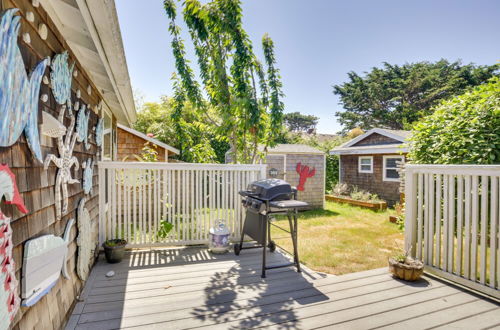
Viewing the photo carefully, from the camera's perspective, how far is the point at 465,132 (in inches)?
143

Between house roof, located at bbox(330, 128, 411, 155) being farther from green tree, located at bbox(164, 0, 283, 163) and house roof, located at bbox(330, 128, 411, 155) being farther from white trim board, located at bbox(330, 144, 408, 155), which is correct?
green tree, located at bbox(164, 0, 283, 163)

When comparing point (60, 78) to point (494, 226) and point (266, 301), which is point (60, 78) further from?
point (494, 226)

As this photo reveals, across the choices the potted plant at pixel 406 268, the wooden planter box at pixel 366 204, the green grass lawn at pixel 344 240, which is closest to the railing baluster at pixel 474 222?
the potted plant at pixel 406 268

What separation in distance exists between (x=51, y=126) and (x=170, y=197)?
269 cm

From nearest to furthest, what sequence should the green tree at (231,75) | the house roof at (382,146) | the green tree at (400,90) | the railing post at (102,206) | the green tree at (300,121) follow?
the railing post at (102,206), the green tree at (231,75), the house roof at (382,146), the green tree at (400,90), the green tree at (300,121)

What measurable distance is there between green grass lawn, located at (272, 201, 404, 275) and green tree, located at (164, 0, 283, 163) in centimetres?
223

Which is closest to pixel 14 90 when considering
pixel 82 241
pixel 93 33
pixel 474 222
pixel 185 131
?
pixel 93 33

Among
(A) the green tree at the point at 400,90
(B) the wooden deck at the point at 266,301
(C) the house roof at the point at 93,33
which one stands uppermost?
(A) the green tree at the point at 400,90

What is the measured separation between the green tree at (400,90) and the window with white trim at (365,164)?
10.4 m

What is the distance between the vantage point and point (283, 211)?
3.53 metres

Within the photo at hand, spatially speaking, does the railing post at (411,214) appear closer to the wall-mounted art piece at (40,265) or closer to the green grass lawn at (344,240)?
the green grass lawn at (344,240)

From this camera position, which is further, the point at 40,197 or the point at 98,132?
the point at 98,132

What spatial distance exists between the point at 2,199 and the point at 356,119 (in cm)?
2691

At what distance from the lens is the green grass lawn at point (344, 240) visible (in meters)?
4.14
